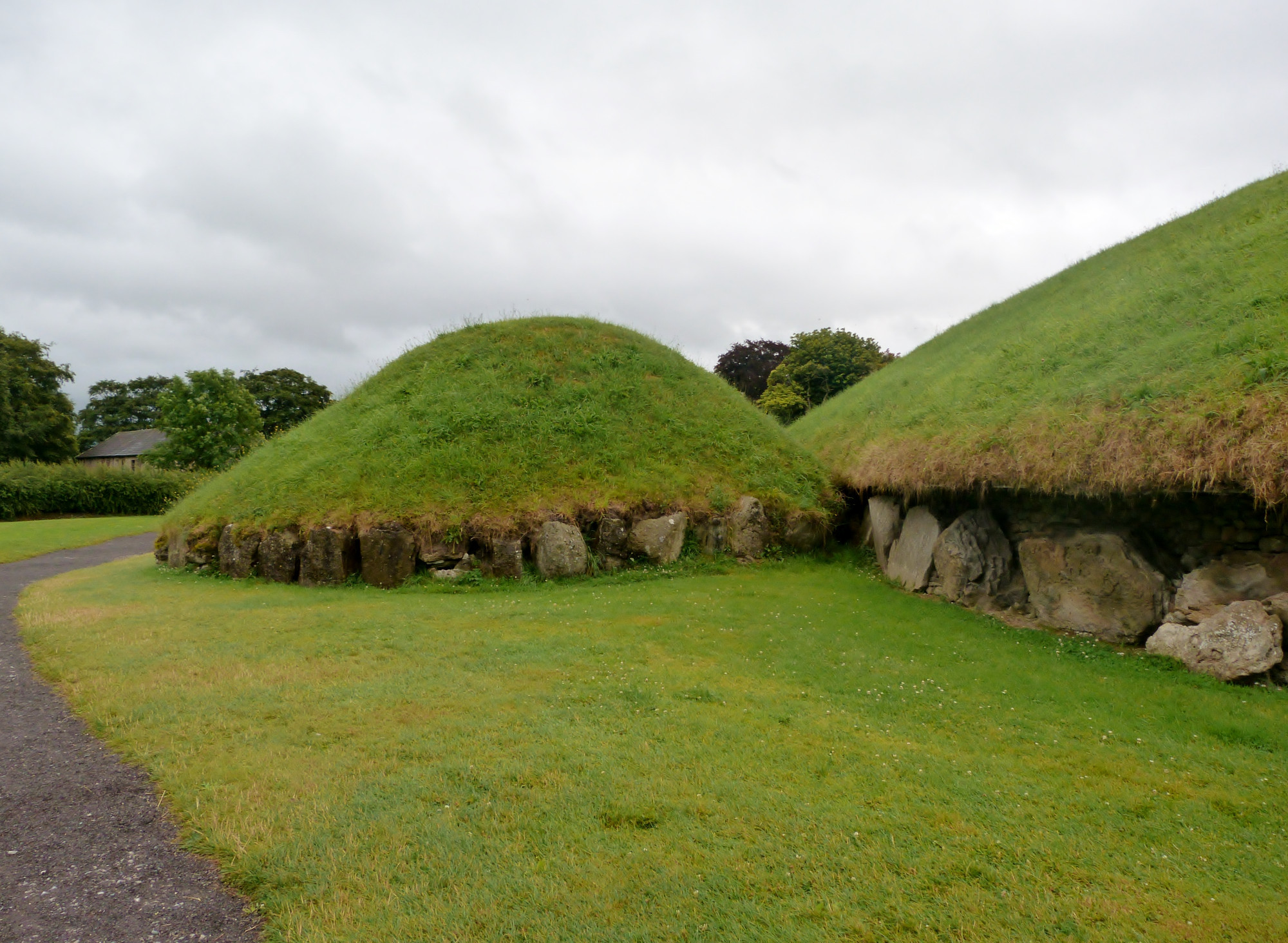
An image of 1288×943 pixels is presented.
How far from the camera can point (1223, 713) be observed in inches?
288

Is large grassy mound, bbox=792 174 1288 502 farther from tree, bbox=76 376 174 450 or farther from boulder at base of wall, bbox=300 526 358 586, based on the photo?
tree, bbox=76 376 174 450

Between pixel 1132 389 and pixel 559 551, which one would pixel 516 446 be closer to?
pixel 559 551

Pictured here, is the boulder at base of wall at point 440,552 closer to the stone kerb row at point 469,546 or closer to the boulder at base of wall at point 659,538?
the stone kerb row at point 469,546

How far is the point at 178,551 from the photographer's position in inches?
723

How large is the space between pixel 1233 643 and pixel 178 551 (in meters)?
21.3

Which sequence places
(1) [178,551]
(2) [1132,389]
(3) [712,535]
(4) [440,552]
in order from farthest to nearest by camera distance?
(1) [178,551] < (3) [712,535] < (4) [440,552] < (2) [1132,389]

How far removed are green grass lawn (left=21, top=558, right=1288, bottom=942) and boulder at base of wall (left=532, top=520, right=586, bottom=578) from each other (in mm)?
4070

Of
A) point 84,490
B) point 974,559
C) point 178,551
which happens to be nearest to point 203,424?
point 84,490

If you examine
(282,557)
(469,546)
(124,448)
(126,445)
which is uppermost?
(126,445)

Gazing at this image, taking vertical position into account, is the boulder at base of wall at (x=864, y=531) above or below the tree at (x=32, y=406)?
below

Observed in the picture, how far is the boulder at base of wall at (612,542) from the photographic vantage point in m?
15.7

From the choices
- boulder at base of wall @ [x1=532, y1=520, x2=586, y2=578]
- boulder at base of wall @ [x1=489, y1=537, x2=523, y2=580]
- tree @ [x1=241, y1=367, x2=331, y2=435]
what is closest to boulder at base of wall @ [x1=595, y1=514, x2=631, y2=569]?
boulder at base of wall @ [x1=532, y1=520, x2=586, y2=578]

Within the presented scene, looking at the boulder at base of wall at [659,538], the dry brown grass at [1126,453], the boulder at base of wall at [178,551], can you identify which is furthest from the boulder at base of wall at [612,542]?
the boulder at base of wall at [178,551]

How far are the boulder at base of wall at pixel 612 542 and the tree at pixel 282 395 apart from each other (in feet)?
220
